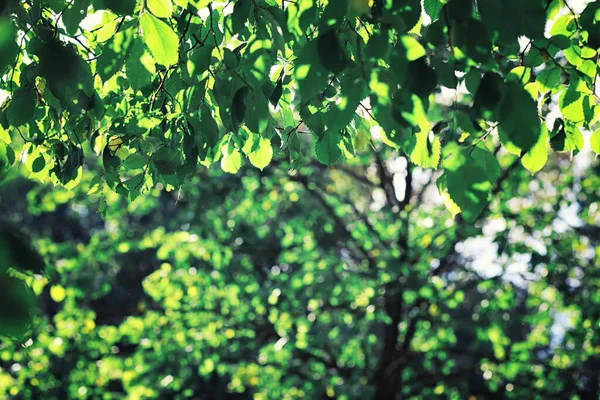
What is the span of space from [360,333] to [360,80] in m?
7.67

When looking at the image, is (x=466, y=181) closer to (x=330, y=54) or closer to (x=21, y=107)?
(x=330, y=54)

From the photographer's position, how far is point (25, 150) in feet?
8.35

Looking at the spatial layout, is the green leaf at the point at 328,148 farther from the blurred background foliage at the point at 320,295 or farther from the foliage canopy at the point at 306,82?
the blurred background foliage at the point at 320,295

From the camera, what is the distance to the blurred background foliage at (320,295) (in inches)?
294

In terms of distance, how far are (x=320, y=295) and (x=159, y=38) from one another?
5865mm

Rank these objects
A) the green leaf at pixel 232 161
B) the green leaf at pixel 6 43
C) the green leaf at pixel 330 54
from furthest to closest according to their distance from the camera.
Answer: the green leaf at pixel 232 161, the green leaf at pixel 330 54, the green leaf at pixel 6 43

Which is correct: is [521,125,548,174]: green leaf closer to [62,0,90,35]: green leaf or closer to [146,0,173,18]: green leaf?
[146,0,173,18]: green leaf

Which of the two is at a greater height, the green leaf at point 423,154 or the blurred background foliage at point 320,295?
the blurred background foliage at point 320,295

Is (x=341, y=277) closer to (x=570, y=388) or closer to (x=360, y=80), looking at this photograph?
(x=570, y=388)

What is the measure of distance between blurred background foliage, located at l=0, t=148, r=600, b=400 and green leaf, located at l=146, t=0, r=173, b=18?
19.0 feet

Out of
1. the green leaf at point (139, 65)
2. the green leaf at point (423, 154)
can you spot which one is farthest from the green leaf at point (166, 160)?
the green leaf at point (423, 154)

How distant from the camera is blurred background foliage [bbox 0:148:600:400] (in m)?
7.46

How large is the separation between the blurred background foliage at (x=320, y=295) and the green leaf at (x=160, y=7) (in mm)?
5779

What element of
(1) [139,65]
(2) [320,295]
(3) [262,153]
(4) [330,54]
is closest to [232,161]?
(3) [262,153]
